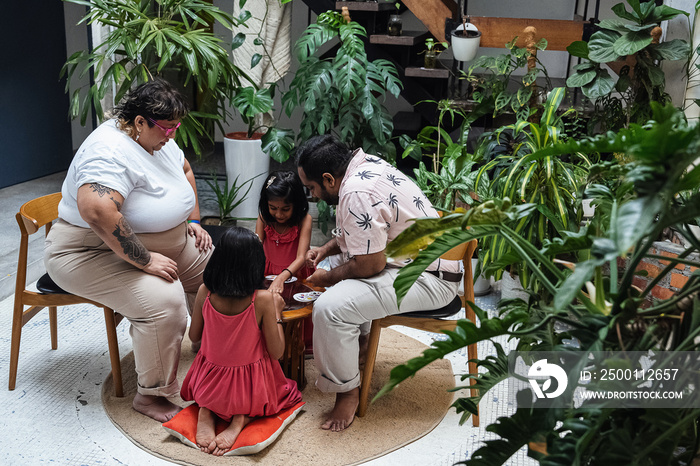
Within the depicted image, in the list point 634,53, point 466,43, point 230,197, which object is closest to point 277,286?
point 230,197

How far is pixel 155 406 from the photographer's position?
2.53 meters

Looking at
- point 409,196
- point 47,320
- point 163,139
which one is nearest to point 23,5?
point 47,320

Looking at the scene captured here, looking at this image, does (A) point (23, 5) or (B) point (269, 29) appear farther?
(A) point (23, 5)

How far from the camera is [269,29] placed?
4.20 metres

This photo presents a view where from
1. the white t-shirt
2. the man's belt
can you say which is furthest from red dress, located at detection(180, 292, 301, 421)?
the man's belt

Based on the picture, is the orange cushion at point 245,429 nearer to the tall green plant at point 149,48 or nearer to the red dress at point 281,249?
the red dress at point 281,249

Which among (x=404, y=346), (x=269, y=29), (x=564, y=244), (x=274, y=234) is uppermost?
(x=269, y=29)

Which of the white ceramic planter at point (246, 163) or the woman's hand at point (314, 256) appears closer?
the woman's hand at point (314, 256)

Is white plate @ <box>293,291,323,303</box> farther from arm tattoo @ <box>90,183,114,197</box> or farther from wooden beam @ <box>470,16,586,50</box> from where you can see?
wooden beam @ <box>470,16,586,50</box>

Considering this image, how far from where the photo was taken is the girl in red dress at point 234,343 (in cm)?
225

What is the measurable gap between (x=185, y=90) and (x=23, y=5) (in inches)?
49.5

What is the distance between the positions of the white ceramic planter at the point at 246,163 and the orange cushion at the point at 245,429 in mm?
2035

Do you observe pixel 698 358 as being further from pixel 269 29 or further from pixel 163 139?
pixel 269 29

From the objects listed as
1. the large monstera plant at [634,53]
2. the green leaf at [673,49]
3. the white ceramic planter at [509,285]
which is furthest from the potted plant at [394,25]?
the white ceramic planter at [509,285]
